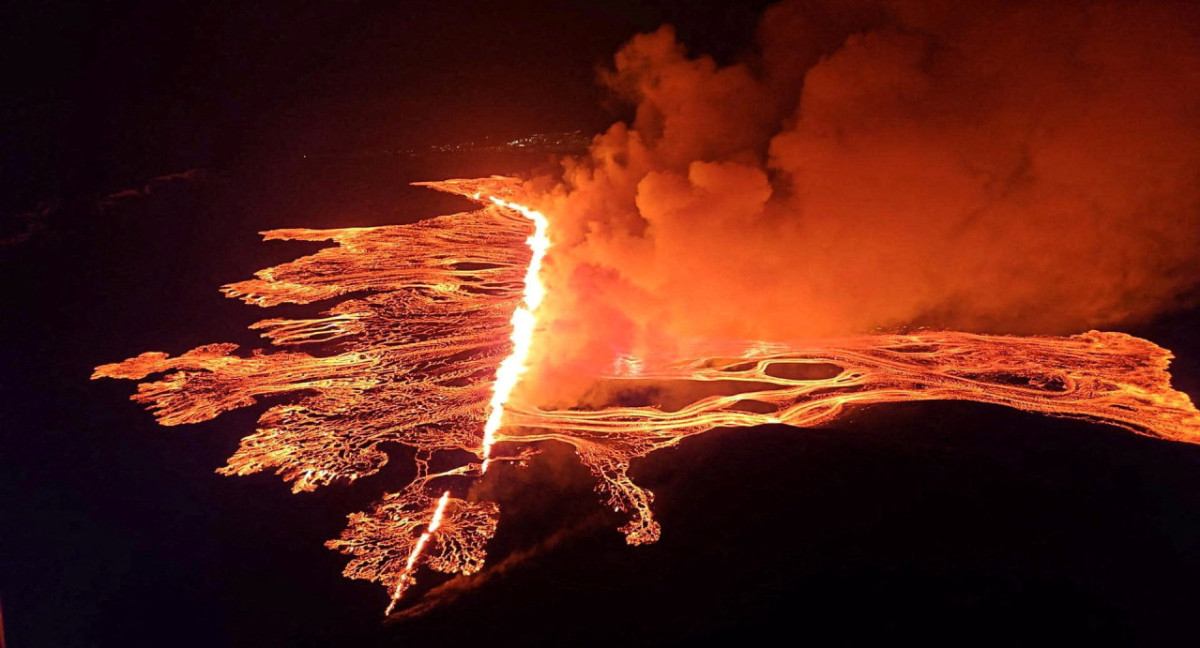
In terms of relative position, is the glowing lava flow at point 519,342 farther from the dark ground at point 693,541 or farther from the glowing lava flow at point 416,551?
the dark ground at point 693,541

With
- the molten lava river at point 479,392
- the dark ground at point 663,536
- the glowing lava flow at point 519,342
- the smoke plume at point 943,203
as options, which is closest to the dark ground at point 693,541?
the dark ground at point 663,536

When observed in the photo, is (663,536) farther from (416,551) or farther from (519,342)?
(519,342)

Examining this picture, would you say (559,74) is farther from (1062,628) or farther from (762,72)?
(1062,628)

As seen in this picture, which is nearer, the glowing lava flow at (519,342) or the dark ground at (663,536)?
the dark ground at (663,536)

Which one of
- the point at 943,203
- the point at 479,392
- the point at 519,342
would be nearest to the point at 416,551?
the point at 479,392

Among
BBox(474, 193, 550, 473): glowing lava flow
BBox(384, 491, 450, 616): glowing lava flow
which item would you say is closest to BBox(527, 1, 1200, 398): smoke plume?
BBox(474, 193, 550, 473): glowing lava flow

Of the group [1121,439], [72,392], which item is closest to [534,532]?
[1121,439]

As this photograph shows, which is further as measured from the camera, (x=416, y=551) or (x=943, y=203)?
(x=943, y=203)

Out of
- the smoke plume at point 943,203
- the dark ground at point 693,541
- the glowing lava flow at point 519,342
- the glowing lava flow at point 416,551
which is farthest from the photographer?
the smoke plume at point 943,203
